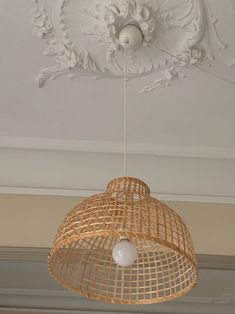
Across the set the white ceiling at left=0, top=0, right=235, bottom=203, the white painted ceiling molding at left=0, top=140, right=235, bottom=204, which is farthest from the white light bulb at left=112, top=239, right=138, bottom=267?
the white painted ceiling molding at left=0, top=140, right=235, bottom=204

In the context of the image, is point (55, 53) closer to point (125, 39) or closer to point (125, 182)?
point (125, 39)

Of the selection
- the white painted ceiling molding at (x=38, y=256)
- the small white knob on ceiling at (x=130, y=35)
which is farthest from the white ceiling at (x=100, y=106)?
the white painted ceiling molding at (x=38, y=256)

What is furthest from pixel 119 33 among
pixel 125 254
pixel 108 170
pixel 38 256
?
pixel 38 256

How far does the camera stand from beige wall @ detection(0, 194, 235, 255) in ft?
9.24

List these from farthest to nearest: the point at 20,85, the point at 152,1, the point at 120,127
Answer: the point at 120,127 → the point at 20,85 → the point at 152,1

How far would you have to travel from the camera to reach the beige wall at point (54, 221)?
282 centimetres

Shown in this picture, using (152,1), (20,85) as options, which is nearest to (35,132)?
(20,85)

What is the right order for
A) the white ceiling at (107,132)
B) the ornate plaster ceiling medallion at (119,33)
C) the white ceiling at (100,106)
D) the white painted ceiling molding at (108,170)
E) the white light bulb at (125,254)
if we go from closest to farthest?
the white light bulb at (125,254)
the ornate plaster ceiling medallion at (119,33)
the white ceiling at (100,106)
the white ceiling at (107,132)
the white painted ceiling molding at (108,170)

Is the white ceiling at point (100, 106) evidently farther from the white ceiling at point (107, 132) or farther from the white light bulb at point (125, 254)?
the white light bulb at point (125, 254)

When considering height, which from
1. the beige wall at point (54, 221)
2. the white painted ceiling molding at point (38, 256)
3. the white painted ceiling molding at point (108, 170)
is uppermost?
the white painted ceiling molding at point (108, 170)

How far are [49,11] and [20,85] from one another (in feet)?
1.62

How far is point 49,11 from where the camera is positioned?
227 cm

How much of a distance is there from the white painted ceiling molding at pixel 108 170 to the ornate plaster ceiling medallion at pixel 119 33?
0.56 m

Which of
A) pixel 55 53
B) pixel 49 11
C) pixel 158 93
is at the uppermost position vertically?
pixel 49 11
